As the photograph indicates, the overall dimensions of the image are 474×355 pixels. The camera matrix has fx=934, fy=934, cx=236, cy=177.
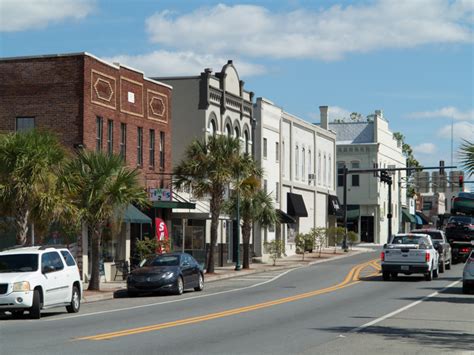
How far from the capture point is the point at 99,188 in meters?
31.3

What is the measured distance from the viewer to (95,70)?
38.0 meters

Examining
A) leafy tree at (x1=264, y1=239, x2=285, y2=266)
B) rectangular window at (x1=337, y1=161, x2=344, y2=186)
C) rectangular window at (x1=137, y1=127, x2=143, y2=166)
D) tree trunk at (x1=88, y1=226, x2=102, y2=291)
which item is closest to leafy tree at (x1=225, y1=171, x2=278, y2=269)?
leafy tree at (x1=264, y1=239, x2=285, y2=266)

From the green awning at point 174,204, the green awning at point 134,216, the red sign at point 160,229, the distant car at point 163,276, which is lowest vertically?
the distant car at point 163,276

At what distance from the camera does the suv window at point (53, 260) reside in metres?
23.3

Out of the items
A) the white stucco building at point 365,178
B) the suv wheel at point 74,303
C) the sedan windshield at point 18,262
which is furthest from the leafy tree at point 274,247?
the white stucco building at point 365,178

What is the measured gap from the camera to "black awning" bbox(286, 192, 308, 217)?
65.4 m

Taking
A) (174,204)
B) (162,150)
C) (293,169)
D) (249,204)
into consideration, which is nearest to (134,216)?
(174,204)

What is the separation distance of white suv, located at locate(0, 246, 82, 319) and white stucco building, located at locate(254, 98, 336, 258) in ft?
112

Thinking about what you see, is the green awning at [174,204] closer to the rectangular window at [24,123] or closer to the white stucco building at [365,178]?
the rectangular window at [24,123]

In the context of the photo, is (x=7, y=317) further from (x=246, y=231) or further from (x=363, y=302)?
(x=246, y=231)

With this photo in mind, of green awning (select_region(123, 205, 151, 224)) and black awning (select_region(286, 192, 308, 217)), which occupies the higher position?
black awning (select_region(286, 192, 308, 217))

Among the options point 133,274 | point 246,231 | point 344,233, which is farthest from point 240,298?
point 344,233

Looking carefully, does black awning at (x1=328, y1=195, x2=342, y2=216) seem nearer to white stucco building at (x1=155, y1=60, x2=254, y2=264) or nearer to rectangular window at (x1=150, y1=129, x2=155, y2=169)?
white stucco building at (x1=155, y1=60, x2=254, y2=264)

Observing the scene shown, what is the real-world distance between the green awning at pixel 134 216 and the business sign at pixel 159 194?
1727 millimetres
